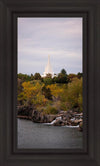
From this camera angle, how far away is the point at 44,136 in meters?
1.36

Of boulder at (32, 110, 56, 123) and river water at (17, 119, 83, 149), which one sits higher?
boulder at (32, 110, 56, 123)

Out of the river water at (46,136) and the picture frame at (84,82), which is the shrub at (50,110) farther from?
the picture frame at (84,82)

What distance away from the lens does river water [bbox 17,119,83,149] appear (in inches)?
52.9


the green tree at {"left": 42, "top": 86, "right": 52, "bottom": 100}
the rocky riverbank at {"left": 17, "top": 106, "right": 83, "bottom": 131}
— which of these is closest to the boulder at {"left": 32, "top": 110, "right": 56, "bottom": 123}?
A: the rocky riverbank at {"left": 17, "top": 106, "right": 83, "bottom": 131}

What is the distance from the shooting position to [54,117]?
1368 millimetres

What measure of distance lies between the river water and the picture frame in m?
0.05

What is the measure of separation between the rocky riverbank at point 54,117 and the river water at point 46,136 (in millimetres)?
31

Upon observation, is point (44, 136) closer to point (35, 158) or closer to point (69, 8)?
point (35, 158)

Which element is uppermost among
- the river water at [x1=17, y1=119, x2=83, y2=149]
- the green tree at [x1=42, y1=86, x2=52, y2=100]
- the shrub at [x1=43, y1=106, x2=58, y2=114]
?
the green tree at [x1=42, y1=86, x2=52, y2=100]

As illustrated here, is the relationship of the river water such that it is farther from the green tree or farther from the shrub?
the green tree

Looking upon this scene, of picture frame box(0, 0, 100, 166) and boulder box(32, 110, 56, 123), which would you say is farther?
boulder box(32, 110, 56, 123)

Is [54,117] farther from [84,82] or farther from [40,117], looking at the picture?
[84,82]

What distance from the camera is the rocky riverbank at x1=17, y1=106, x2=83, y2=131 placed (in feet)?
4.46

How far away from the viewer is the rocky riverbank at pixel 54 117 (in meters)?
1.36
